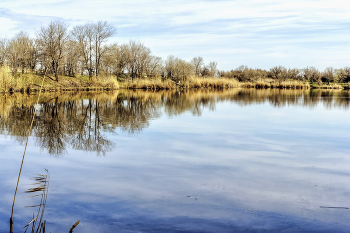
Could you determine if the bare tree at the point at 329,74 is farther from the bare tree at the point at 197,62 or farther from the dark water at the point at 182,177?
the dark water at the point at 182,177

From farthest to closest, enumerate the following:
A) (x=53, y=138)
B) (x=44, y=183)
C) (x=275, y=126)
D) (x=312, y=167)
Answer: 1. (x=275, y=126)
2. (x=53, y=138)
3. (x=312, y=167)
4. (x=44, y=183)

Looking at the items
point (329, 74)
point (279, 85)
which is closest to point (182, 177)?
point (279, 85)

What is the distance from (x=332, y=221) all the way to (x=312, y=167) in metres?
2.49

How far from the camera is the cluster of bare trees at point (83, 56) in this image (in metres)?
37.9

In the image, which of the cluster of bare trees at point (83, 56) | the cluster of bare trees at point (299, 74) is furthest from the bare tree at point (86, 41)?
the cluster of bare trees at point (299, 74)

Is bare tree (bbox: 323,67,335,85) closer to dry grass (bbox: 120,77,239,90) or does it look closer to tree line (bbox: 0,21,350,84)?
Result: tree line (bbox: 0,21,350,84)

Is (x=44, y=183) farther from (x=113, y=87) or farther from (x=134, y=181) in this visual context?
(x=113, y=87)

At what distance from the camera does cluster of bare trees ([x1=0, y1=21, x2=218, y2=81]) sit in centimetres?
3788

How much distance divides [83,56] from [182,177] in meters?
45.1

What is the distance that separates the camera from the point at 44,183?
544 centimetres

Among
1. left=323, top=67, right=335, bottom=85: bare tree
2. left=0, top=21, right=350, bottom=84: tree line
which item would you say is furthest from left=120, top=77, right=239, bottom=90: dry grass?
left=323, top=67, right=335, bottom=85: bare tree

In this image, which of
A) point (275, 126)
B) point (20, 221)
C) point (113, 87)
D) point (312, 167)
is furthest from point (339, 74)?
point (20, 221)

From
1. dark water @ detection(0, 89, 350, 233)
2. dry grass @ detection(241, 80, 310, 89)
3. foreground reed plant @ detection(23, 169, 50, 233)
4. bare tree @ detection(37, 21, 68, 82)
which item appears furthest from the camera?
dry grass @ detection(241, 80, 310, 89)

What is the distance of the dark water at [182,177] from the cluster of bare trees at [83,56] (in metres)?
29.8
